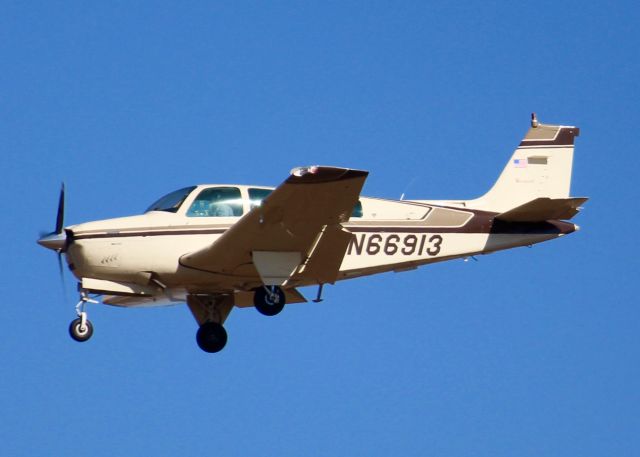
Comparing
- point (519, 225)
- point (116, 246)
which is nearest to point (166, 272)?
point (116, 246)

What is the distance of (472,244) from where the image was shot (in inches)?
773

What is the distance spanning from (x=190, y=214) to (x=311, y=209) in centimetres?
248

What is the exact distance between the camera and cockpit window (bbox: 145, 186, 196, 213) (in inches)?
732

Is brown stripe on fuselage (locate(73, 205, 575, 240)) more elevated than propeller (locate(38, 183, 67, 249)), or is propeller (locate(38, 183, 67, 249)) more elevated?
brown stripe on fuselage (locate(73, 205, 575, 240))

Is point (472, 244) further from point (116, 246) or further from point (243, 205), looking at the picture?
point (116, 246)

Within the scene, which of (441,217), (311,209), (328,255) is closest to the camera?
(311,209)

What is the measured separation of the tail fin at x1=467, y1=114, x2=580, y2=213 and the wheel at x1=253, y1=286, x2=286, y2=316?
4262 millimetres

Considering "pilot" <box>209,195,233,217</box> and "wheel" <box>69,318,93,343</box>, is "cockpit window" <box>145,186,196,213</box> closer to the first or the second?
"pilot" <box>209,195,233,217</box>

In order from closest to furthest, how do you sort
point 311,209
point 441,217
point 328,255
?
point 311,209
point 328,255
point 441,217

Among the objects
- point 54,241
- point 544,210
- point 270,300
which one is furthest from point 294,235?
point 544,210

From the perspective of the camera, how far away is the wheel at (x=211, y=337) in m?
19.7

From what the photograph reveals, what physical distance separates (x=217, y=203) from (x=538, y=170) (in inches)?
235

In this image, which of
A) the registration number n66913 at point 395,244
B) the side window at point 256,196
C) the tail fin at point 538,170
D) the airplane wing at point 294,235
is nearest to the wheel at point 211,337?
the airplane wing at point 294,235

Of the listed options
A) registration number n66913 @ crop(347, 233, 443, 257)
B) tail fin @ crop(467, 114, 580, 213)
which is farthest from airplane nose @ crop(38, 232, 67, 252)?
tail fin @ crop(467, 114, 580, 213)
